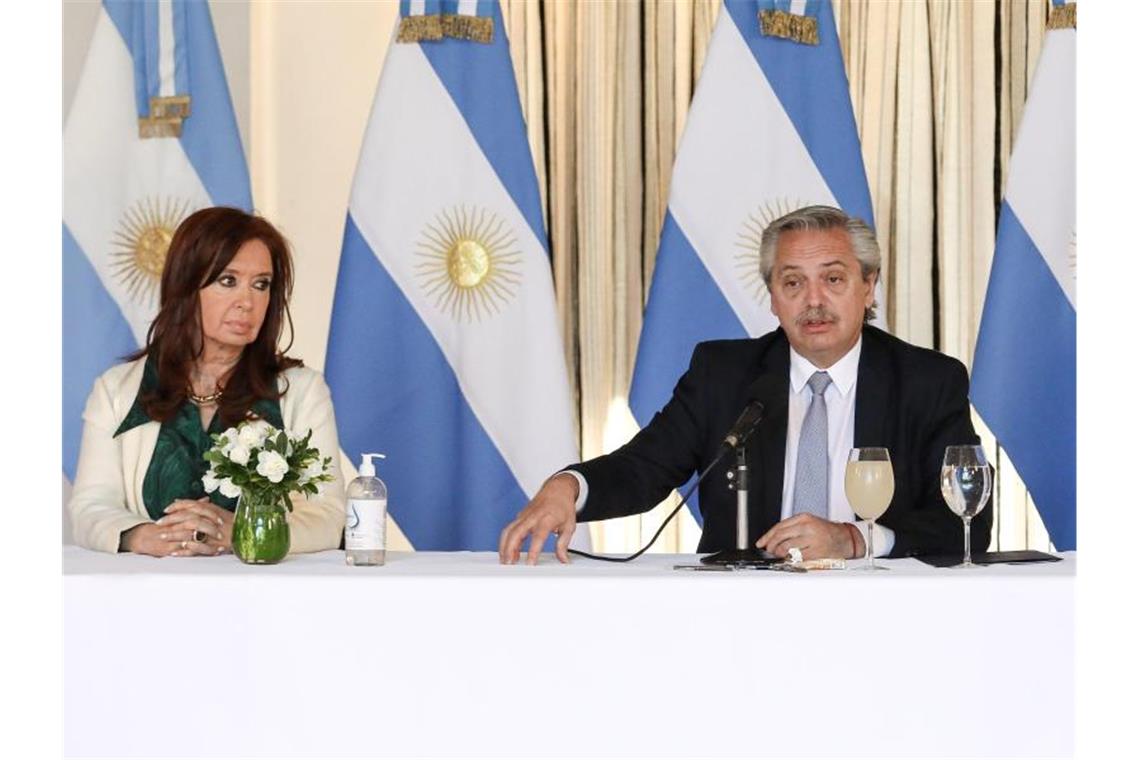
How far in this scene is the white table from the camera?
2.09 meters

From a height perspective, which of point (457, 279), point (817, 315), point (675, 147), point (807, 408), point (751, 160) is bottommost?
point (807, 408)

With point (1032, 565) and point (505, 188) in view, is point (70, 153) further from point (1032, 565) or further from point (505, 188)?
point (1032, 565)

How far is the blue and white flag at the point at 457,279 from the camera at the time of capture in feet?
14.6

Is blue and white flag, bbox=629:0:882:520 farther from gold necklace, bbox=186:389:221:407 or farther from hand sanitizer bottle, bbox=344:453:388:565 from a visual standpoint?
hand sanitizer bottle, bbox=344:453:388:565

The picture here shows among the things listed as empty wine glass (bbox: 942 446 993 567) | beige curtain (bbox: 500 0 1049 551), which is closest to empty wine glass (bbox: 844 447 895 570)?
empty wine glass (bbox: 942 446 993 567)

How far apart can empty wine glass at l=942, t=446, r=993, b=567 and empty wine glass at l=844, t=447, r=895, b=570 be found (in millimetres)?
98

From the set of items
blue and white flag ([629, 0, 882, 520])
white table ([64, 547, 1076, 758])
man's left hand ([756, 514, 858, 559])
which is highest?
blue and white flag ([629, 0, 882, 520])

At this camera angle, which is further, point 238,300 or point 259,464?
point 238,300

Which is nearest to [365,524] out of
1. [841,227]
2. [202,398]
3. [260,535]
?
[260,535]

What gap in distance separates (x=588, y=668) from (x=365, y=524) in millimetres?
523

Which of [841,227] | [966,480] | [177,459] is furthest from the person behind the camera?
[841,227]

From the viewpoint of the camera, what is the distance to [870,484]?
2402 millimetres

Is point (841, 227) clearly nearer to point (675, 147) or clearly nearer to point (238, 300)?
point (238, 300)
